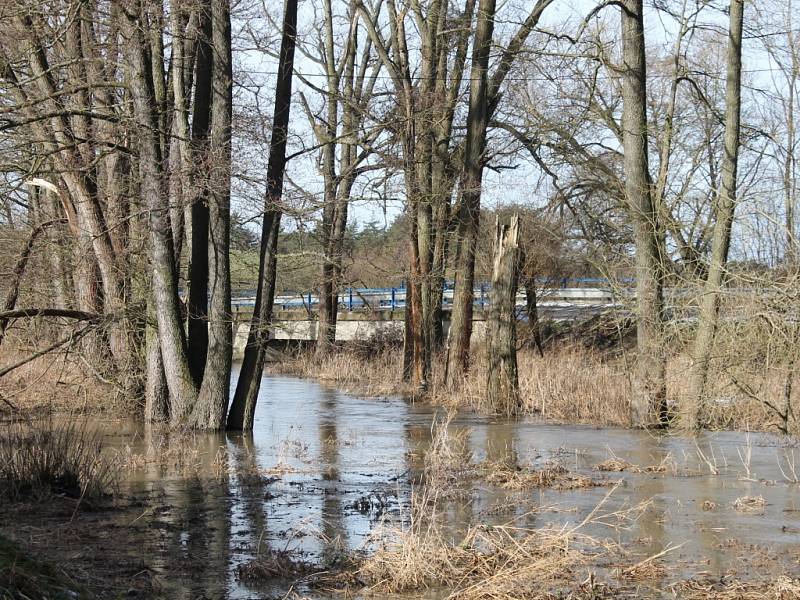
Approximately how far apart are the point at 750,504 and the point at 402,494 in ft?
10.8

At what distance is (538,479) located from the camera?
10.4 metres

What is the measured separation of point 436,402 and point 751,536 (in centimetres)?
1259

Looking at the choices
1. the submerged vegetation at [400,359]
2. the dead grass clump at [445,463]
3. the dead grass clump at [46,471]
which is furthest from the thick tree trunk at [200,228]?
the dead grass clump at [46,471]

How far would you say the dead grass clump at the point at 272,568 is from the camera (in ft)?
21.9

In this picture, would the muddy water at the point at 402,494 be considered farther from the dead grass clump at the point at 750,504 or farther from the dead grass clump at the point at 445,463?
the dead grass clump at the point at 445,463

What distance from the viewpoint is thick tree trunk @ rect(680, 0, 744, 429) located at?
12.3 meters

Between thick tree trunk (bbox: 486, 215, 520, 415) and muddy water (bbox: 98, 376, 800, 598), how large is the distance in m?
1.55

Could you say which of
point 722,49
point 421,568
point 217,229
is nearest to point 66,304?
point 217,229

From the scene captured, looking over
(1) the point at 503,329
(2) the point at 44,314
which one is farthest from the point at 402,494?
(1) the point at 503,329

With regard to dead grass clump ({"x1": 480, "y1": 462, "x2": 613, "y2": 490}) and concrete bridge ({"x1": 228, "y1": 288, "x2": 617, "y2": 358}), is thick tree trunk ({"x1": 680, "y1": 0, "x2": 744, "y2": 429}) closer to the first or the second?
dead grass clump ({"x1": 480, "y1": 462, "x2": 613, "y2": 490})

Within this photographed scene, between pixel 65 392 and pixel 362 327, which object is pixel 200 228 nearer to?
pixel 65 392

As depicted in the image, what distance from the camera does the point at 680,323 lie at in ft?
43.2

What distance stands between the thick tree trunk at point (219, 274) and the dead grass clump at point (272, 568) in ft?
26.9

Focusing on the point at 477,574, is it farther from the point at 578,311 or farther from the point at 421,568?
the point at 578,311
